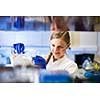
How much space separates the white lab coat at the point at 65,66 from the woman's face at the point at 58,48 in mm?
39

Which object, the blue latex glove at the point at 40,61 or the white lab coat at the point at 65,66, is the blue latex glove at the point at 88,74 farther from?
the blue latex glove at the point at 40,61

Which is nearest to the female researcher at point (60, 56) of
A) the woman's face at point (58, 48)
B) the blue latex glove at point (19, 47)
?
the woman's face at point (58, 48)

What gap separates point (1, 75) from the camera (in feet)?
4.55

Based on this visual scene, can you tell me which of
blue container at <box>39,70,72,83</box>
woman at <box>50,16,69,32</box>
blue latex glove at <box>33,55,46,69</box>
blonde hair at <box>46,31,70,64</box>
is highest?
woman at <box>50,16,69,32</box>

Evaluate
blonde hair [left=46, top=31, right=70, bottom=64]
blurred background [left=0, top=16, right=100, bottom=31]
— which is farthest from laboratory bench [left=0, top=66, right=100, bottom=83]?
blurred background [left=0, top=16, right=100, bottom=31]

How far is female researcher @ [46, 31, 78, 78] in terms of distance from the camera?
139 cm

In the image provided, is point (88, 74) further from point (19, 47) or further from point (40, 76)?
point (19, 47)

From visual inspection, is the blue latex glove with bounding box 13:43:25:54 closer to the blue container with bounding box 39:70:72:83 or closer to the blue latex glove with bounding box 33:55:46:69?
the blue latex glove with bounding box 33:55:46:69
